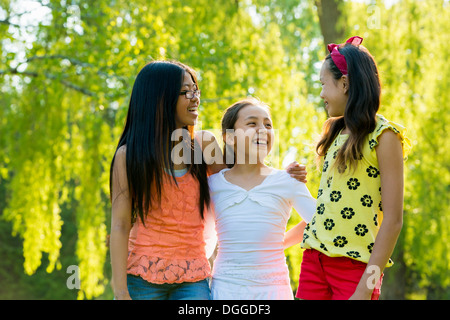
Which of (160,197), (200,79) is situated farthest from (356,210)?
(200,79)

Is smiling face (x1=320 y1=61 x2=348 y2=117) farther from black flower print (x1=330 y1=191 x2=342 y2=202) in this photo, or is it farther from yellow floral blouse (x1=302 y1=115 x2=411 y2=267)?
black flower print (x1=330 y1=191 x2=342 y2=202)

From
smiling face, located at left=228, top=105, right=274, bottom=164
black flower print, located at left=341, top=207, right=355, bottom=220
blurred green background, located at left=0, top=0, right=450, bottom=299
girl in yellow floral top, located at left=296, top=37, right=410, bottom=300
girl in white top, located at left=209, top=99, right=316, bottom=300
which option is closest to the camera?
girl in yellow floral top, located at left=296, top=37, right=410, bottom=300

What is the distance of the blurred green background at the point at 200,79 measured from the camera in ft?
17.9

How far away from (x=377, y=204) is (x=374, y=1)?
4.82m

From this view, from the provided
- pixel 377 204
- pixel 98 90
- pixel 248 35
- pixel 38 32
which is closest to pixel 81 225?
pixel 98 90

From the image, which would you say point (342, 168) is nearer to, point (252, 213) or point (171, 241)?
point (252, 213)

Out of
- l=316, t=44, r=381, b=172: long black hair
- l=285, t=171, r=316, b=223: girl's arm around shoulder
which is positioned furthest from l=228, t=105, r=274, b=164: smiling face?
l=316, t=44, r=381, b=172: long black hair

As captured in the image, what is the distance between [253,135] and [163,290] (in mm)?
736

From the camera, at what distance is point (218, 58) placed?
551 cm

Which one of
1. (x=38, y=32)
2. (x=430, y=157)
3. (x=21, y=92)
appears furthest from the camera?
(x=430, y=157)

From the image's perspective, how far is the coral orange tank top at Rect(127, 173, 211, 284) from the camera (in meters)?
2.06

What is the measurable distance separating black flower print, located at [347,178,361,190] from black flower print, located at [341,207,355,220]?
0.25 ft

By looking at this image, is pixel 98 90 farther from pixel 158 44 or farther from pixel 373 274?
pixel 373 274

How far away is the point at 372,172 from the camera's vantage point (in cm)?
191
